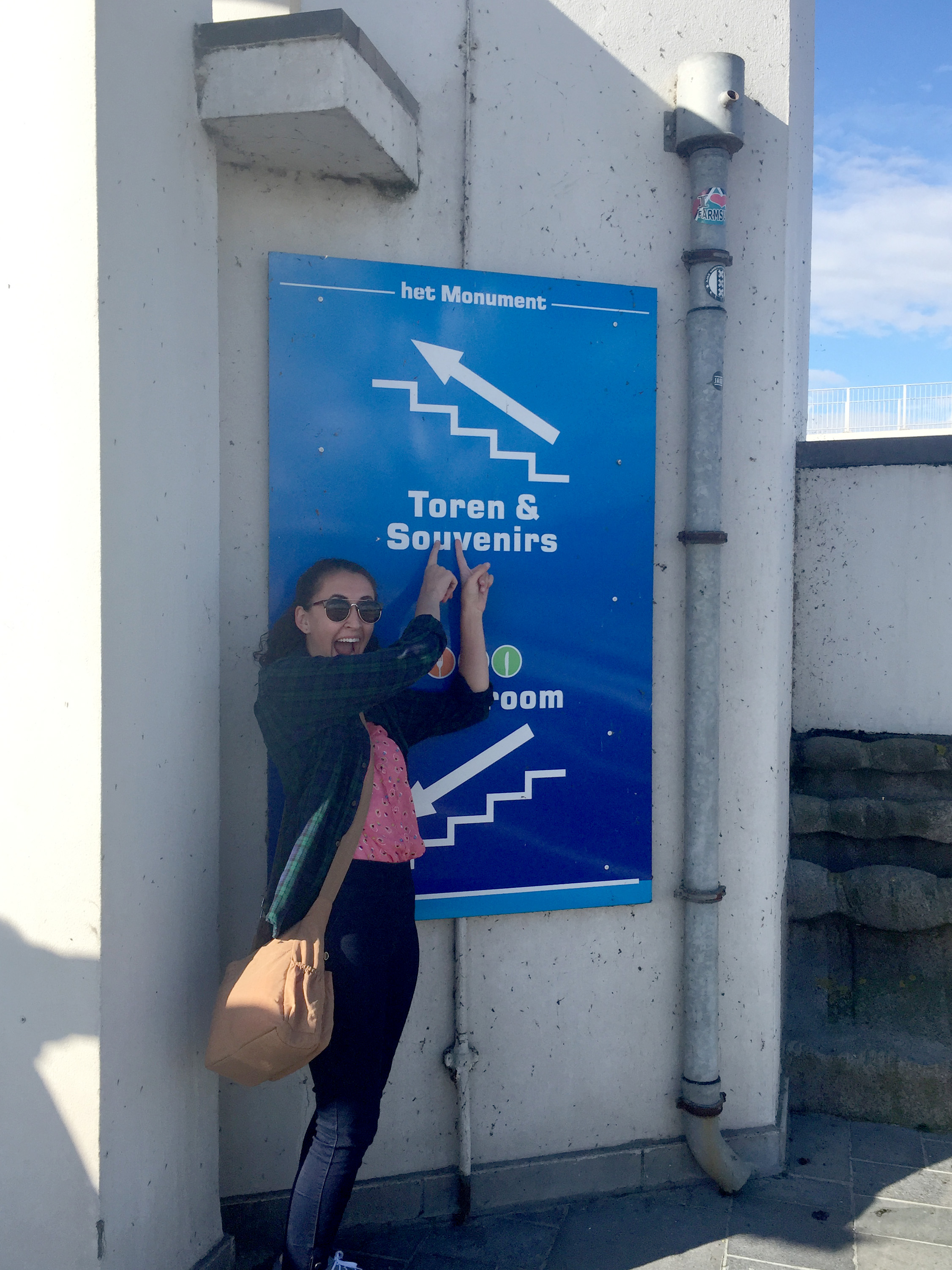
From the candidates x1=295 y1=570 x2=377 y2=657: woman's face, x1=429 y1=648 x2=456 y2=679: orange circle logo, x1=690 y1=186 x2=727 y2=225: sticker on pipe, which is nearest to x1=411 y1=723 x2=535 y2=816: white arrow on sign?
x1=429 y1=648 x2=456 y2=679: orange circle logo

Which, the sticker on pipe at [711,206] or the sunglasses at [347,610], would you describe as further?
the sticker on pipe at [711,206]

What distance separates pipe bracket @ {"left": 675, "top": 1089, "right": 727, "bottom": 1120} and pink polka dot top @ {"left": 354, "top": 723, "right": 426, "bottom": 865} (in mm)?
1382

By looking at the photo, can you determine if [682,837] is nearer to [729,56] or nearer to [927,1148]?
[927,1148]

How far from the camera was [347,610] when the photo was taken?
2500 millimetres

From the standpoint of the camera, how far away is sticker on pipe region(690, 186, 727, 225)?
307 cm

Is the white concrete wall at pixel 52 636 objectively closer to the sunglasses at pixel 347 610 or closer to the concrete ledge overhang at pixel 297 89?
the concrete ledge overhang at pixel 297 89

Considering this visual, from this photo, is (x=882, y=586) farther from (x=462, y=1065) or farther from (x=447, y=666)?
(x=462, y=1065)

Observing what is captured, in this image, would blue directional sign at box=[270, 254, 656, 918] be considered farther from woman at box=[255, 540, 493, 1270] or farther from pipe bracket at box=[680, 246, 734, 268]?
woman at box=[255, 540, 493, 1270]

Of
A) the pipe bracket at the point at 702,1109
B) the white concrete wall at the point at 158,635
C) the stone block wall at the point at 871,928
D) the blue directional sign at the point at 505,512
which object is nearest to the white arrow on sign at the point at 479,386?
the blue directional sign at the point at 505,512

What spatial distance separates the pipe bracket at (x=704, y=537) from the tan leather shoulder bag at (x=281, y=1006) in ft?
4.99

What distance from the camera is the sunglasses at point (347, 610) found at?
249cm

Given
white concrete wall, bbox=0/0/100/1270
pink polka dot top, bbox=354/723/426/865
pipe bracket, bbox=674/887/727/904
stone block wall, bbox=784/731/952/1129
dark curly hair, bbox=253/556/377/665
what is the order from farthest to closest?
stone block wall, bbox=784/731/952/1129
pipe bracket, bbox=674/887/727/904
dark curly hair, bbox=253/556/377/665
pink polka dot top, bbox=354/723/426/865
white concrete wall, bbox=0/0/100/1270

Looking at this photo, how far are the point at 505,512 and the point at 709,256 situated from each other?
3.59 feet

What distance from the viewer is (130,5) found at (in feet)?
7.45
